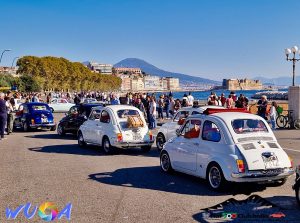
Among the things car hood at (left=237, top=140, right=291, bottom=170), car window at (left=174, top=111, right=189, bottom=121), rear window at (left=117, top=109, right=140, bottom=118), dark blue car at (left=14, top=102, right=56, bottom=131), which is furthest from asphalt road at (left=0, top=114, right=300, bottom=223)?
dark blue car at (left=14, top=102, right=56, bottom=131)

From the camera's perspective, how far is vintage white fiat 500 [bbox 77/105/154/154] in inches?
590

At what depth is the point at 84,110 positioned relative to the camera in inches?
835

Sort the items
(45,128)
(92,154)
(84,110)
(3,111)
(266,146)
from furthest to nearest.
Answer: (45,128) < (84,110) < (3,111) < (92,154) < (266,146)

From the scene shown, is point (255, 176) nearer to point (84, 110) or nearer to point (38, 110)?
point (84, 110)

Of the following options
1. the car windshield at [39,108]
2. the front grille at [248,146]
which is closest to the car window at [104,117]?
the front grille at [248,146]

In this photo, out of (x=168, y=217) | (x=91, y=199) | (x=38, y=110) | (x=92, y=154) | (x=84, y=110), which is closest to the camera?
(x=168, y=217)

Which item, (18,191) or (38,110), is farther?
(38,110)

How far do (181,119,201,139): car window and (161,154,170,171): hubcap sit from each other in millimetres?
834

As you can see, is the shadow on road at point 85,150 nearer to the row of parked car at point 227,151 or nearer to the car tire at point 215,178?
the row of parked car at point 227,151

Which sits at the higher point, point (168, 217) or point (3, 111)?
point (3, 111)

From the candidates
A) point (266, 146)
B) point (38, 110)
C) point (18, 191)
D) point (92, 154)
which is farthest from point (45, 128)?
point (266, 146)

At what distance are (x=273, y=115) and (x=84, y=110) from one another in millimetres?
8877

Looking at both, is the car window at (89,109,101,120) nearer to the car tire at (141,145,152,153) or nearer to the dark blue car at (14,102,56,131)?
the car tire at (141,145,152,153)

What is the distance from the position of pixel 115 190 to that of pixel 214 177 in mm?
2051
